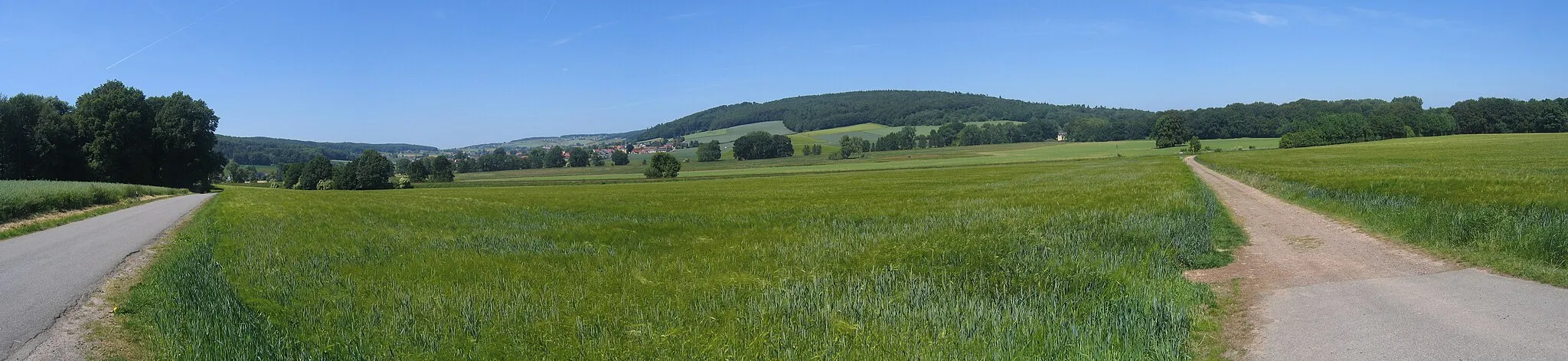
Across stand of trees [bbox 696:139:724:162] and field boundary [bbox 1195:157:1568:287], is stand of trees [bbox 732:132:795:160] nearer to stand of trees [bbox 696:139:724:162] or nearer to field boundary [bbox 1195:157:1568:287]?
stand of trees [bbox 696:139:724:162]

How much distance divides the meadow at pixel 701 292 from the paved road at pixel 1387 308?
672mm

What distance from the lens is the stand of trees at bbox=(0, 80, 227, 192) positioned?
60562mm

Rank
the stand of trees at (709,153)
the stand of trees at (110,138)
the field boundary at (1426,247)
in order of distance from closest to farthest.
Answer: the field boundary at (1426,247)
the stand of trees at (110,138)
the stand of trees at (709,153)

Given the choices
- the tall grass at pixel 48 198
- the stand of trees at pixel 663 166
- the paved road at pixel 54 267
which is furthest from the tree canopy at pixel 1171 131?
the paved road at pixel 54 267

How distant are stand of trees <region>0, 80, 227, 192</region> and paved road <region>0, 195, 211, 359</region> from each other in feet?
176

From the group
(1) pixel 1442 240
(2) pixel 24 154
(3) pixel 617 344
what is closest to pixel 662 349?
(3) pixel 617 344

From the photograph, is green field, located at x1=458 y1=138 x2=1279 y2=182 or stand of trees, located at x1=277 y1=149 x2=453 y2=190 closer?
stand of trees, located at x1=277 y1=149 x2=453 y2=190

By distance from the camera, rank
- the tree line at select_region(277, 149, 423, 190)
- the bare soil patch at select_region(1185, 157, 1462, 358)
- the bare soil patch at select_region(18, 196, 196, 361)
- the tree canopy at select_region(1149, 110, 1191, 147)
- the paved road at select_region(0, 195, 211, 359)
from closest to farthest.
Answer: the bare soil patch at select_region(18, 196, 196, 361) → the bare soil patch at select_region(1185, 157, 1462, 358) → the paved road at select_region(0, 195, 211, 359) → the tree line at select_region(277, 149, 423, 190) → the tree canopy at select_region(1149, 110, 1191, 147)

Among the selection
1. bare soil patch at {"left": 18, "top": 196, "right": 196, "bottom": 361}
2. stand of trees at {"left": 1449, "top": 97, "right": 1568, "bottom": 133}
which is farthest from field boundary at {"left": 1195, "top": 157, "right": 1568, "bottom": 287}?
stand of trees at {"left": 1449, "top": 97, "right": 1568, "bottom": 133}

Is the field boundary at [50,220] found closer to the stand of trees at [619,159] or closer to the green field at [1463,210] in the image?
the green field at [1463,210]

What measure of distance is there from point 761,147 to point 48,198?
416 feet

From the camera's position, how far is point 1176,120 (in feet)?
453

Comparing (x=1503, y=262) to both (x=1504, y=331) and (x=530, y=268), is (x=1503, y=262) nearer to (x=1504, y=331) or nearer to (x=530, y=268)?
(x=1504, y=331)

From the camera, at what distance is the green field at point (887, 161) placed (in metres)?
105
